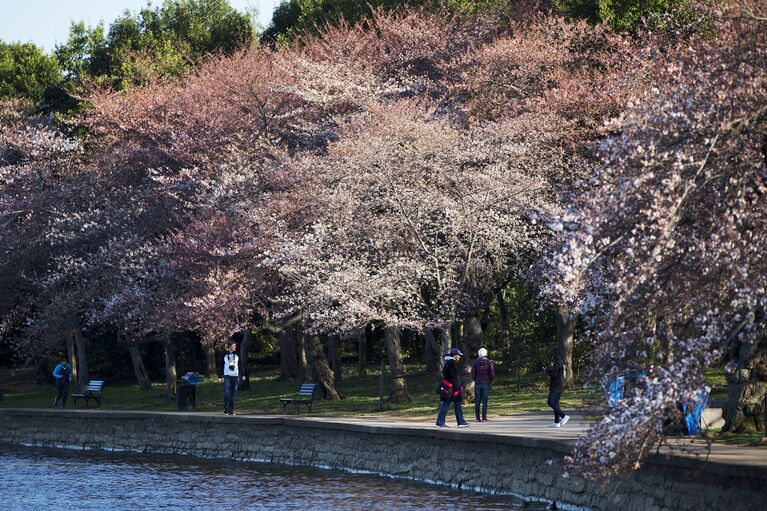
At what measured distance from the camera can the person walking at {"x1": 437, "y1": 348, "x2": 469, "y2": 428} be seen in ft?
84.6

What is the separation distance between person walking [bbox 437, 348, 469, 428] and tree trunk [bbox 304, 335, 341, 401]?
10.8 m

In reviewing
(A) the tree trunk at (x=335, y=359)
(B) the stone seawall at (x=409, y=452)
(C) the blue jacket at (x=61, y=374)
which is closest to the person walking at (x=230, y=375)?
(B) the stone seawall at (x=409, y=452)

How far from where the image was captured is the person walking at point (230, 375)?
30.9 metres

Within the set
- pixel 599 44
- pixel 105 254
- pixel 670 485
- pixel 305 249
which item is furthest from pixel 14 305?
pixel 670 485

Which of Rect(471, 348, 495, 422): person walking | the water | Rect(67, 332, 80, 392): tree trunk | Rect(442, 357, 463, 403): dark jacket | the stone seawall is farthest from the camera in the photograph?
Rect(67, 332, 80, 392): tree trunk

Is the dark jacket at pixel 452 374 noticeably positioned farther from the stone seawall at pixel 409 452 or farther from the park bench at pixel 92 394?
the park bench at pixel 92 394

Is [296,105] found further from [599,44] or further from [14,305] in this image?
[14,305]

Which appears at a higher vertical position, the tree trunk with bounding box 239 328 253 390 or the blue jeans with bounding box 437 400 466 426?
the tree trunk with bounding box 239 328 253 390

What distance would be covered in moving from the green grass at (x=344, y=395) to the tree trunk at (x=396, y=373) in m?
0.27

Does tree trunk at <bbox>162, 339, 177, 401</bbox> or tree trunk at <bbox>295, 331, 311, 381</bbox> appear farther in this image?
tree trunk at <bbox>295, 331, 311, 381</bbox>

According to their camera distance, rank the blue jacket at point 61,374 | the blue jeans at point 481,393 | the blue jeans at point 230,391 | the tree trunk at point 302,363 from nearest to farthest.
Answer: the blue jeans at point 481,393
the blue jeans at point 230,391
the blue jacket at point 61,374
the tree trunk at point 302,363

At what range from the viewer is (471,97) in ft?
127

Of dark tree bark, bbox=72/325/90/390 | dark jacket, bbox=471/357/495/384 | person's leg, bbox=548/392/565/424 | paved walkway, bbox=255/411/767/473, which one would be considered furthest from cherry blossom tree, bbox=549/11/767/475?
dark tree bark, bbox=72/325/90/390

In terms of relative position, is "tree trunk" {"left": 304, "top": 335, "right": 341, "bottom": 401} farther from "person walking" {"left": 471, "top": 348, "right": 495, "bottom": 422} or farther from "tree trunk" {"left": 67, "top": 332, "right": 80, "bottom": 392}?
"tree trunk" {"left": 67, "top": 332, "right": 80, "bottom": 392}
